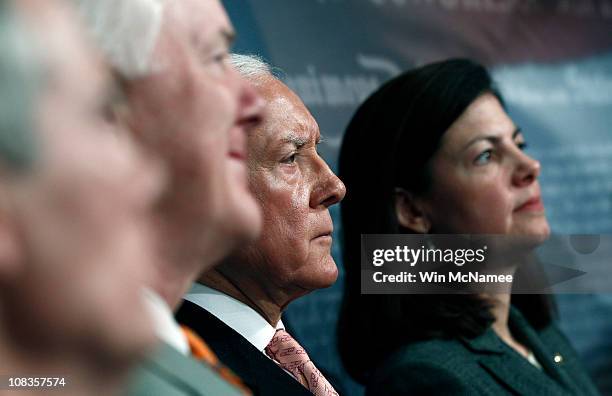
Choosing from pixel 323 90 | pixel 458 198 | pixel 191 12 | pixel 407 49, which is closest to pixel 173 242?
pixel 191 12

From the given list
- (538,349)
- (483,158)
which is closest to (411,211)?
(483,158)

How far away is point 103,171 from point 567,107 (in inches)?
128

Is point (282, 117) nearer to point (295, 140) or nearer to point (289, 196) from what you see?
point (295, 140)

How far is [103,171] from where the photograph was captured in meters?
0.77

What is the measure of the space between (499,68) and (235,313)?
77.8 inches

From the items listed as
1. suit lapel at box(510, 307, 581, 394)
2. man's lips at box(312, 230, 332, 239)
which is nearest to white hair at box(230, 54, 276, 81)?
man's lips at box(312, 230, 332, 239)

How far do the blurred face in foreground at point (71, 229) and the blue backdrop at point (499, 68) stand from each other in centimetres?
185

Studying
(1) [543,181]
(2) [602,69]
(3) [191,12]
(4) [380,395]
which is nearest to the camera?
(3) [191,12]

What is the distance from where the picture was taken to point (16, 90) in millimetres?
729

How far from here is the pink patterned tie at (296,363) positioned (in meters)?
1.91

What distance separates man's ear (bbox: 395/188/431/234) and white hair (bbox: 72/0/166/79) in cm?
162

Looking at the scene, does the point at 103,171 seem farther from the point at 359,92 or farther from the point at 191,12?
the point at 359,92

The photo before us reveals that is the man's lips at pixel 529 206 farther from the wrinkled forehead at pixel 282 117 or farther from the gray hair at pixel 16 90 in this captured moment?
the gray hair at pixel 16 90

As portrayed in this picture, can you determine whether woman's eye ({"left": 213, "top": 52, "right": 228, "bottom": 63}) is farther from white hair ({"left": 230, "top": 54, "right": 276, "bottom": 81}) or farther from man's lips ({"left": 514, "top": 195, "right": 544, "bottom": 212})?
man's lips ({"left": 514, "top": 195, "right": 544, "bottom": 212})
